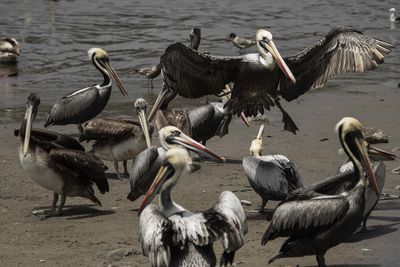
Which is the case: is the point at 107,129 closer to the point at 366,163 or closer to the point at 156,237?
the point at 366,163

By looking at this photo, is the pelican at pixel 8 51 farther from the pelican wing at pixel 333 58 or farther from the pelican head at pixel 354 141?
the pelican head at pixel 354 141

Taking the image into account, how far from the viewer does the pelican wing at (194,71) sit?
962cm

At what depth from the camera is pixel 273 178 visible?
8.44 m

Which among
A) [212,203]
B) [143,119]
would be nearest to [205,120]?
[143,119]

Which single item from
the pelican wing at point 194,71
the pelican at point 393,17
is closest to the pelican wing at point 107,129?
the pelican wing at point 194,71

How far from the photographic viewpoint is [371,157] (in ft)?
27.2

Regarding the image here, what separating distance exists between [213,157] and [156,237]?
67.0 inches

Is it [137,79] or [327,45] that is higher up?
[327,45]

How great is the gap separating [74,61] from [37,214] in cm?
955

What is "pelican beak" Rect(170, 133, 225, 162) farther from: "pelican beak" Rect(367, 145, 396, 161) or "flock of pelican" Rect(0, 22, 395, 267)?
"pelican beak" Rect(367, 145, 396, 161)

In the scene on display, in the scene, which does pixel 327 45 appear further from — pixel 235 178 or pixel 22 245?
pixel 22 245

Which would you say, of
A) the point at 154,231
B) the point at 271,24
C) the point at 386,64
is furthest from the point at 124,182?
the point at 271,24

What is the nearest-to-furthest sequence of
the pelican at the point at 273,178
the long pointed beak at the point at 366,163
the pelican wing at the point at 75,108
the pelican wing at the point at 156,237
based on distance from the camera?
1. the pelican wing at the point at 156,237
2. the long pointed beak at the point at 366,163
3. the pelican at the point at 273,178
4. the pelican wing at the point at 75,108

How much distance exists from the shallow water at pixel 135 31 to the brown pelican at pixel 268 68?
11.2 ft
